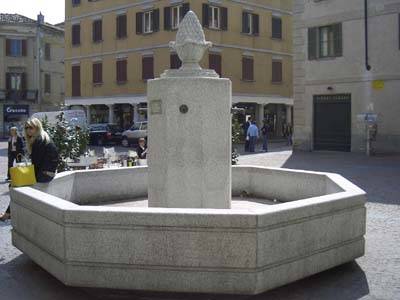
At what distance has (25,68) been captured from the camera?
185 feet

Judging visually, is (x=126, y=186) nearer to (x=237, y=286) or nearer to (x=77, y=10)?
(x=237, y=286)

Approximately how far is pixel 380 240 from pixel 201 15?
1209 inches

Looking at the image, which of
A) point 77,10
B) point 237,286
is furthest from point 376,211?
point 77,10

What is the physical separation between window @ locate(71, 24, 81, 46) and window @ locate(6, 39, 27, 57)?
12.4m

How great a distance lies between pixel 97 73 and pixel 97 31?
10.5 feet

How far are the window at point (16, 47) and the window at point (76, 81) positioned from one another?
42.3 feet

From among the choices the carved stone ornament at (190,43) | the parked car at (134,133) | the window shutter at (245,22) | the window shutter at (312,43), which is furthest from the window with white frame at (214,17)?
the carved stone ornament at (190,43)

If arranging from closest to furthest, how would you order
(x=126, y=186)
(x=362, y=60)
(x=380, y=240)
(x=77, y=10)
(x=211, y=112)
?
(x=211, y=112), (x=380, y=240), (x=126, y=186), (x=362, y=60), (x=77, y=10)

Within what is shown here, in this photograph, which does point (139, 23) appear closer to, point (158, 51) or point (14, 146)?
point (158, 51)

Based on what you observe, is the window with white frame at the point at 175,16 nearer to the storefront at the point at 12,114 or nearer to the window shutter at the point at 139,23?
the window shutter at the point at 139,23

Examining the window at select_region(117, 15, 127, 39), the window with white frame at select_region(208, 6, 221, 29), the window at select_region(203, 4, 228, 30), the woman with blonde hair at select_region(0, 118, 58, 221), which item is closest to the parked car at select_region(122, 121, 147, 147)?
the window at select_region(203, 4, 228, 30)

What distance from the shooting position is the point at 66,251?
5.49 metres

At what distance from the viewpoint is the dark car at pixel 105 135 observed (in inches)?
1469

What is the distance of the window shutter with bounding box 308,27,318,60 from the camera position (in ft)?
89.5
